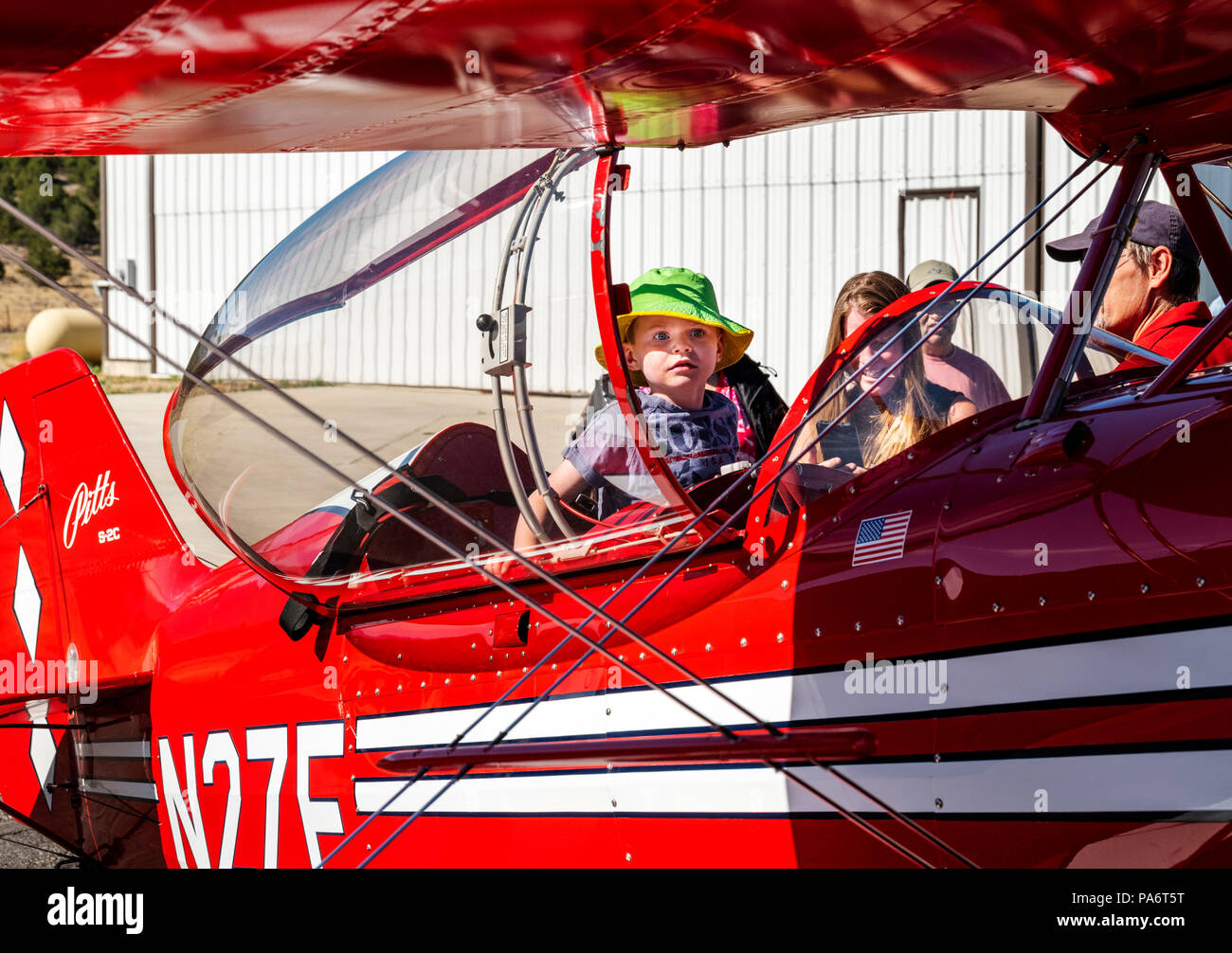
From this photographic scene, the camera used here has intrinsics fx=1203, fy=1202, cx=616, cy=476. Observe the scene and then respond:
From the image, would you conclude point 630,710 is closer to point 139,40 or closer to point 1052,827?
point 1052,827

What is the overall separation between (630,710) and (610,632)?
242mm

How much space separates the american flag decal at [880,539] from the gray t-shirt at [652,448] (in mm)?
365

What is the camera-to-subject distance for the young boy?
2219mm

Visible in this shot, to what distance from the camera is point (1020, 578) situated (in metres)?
1.88

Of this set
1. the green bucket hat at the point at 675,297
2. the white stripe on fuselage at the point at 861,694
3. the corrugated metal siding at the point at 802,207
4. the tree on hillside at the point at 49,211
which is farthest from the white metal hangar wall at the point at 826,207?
→ the tree on hillside at the point at 49,211

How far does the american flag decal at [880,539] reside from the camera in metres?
2.03

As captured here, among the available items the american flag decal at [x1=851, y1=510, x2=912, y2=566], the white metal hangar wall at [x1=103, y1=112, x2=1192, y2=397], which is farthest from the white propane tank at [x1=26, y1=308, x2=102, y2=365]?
the american flag decal at [x1=851, y1=510, x2=912, y2=566]

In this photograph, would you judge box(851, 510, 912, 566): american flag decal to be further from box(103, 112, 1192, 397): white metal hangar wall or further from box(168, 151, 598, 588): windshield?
box(103, 112, 1192, 397): white metal hangar wall

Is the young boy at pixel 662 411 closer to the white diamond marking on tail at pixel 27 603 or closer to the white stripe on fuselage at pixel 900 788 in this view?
the white stripe on fuselage at pixel 900 788

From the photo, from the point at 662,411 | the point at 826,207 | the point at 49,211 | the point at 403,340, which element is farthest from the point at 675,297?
the point at 49,211

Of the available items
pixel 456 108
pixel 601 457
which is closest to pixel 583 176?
pixel 456 108

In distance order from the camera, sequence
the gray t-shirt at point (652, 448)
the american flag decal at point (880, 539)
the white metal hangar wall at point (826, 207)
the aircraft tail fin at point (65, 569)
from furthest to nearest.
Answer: the white metal hangar wall at point (826, 207), the aircraft tail fin at point (65, 569), the gray t-shirt at point (652, 448), the american flag decal at point (880, 539)

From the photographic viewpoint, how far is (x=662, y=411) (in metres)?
2.36
